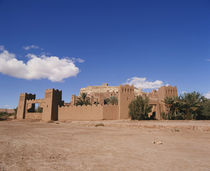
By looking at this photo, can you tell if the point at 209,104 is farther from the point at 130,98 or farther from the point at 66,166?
the point at 66,166

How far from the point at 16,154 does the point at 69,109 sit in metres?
26.1

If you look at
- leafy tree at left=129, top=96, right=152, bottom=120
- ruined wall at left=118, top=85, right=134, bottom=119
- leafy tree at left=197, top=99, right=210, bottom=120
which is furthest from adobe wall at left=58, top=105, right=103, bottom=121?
leafy tree at left=197, top=99, right=210, bottom=120

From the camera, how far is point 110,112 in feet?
92.4

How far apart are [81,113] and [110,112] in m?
5.70

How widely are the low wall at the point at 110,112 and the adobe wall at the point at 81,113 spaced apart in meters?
0.73

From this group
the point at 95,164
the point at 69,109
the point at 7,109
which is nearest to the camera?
the point at 95,164

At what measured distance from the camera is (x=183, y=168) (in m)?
4.37

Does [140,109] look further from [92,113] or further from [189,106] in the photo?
[92,113]

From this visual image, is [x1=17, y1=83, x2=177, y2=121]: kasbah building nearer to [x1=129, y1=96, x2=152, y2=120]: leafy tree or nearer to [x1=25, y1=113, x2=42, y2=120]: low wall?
[x1=25, y1=113, x2=42, y2=120]: low wall

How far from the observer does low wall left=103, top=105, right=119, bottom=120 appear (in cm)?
2781

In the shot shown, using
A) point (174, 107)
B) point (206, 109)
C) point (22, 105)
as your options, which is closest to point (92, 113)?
point (174, 107)

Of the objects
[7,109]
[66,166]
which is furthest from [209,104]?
[7,109]

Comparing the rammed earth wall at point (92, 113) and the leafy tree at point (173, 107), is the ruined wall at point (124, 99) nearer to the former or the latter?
the rammed earth wall at point (92, 113)

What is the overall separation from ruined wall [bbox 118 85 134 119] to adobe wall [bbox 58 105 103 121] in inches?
143
